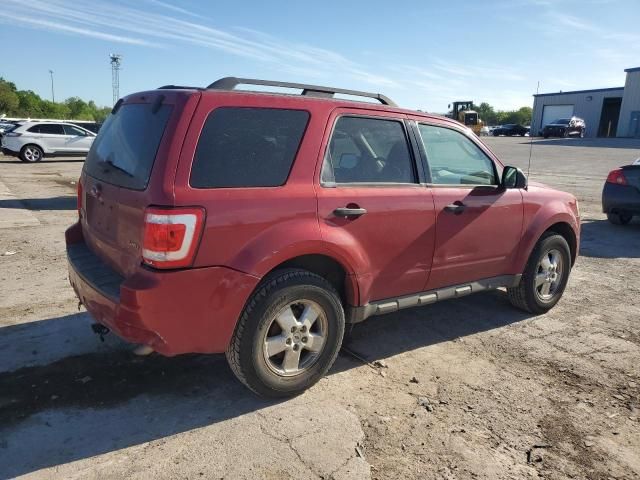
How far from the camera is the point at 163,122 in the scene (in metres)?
2.96

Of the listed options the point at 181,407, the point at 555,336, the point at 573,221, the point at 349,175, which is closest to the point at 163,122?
the point at 349,175

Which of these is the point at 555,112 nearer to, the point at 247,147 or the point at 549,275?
the point at 549,275

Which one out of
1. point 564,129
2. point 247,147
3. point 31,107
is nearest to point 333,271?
point 247,147

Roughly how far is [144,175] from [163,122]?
33cm

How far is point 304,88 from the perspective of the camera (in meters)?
3.60

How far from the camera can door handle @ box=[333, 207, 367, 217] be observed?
3.34 m

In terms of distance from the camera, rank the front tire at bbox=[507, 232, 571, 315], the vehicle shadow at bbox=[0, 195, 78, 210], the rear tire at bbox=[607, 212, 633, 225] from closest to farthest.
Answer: the front tire at bbox=[507, 232, 571, 315], the rear tire at bbox=[607, 212, 633, 225], the vehicle shadow at bbox=[0, 195, 78, 210]

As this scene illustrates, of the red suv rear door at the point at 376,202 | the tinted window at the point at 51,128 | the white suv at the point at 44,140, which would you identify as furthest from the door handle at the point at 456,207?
the tinted window at the point at 51,128

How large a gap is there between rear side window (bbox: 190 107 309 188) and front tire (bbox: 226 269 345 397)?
25.0 inches

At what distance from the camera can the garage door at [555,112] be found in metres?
59.5

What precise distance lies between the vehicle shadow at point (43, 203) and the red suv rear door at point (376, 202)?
8.35 m

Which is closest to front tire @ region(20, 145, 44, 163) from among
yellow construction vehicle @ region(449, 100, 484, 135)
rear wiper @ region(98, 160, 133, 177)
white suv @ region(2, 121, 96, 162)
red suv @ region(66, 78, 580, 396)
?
white suv @ region(2, 121, 96, 162)

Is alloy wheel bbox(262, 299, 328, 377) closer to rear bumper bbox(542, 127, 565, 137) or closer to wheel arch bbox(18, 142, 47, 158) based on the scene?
wheel arch bbox(18, 142, 47, 158)

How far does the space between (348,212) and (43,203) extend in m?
9.56
